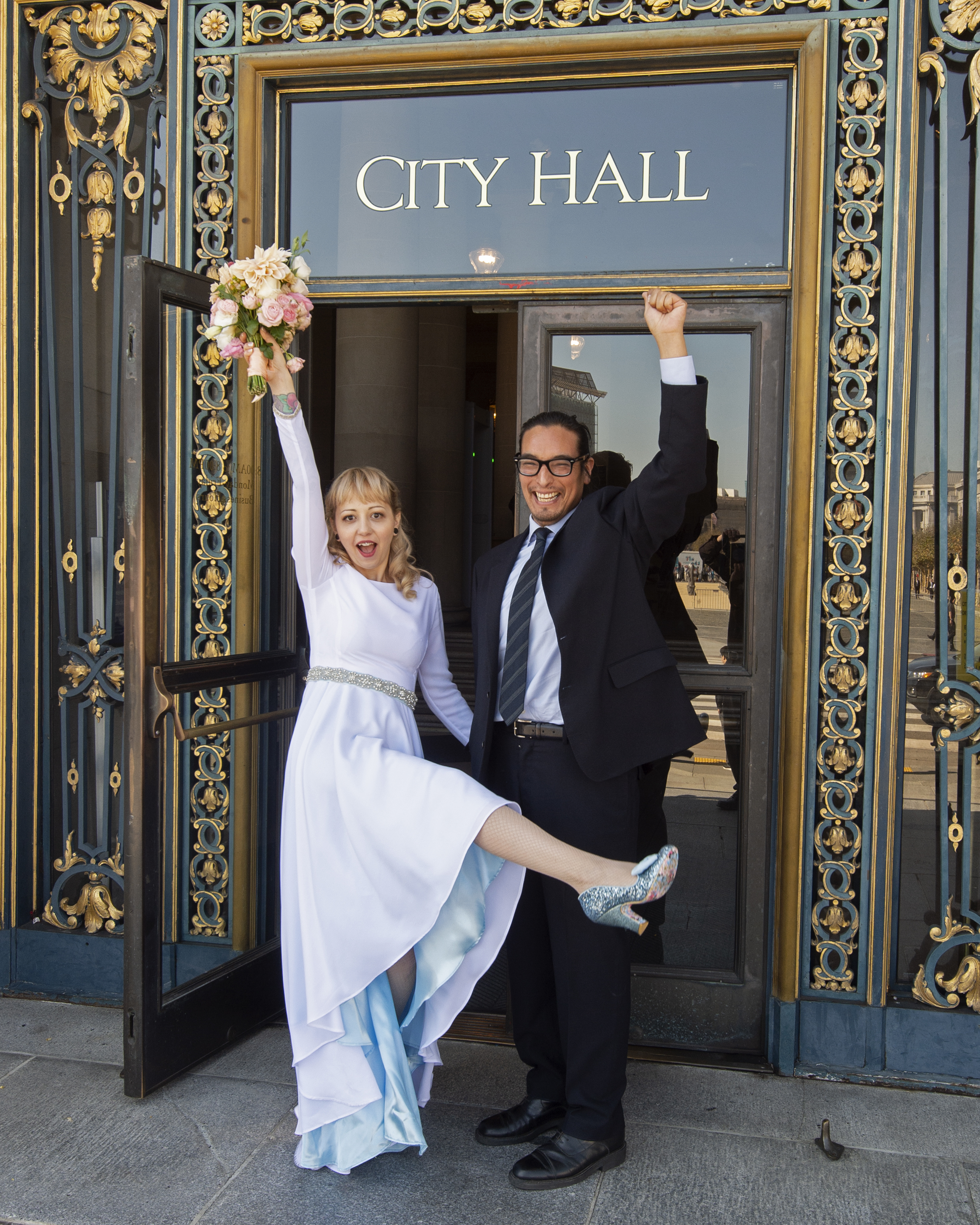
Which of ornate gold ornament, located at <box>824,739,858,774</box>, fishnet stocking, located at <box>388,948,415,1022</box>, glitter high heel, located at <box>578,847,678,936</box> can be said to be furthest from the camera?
ornate gold ornament, located at <box>824,739,858,774</box>

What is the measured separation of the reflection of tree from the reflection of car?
0.32 metres

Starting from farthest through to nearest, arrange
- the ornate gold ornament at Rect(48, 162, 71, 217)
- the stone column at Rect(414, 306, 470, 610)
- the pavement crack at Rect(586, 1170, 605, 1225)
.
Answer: the stone column at Rect(414, 306, 470, 610)
the ornate gold ornament at Rect(48, 162, 71, 217)
the pavement crack at Rect(586, 1170, 605, 1225)

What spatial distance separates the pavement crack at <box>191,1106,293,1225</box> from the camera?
2.62m

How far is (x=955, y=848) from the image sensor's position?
3438 millimetres

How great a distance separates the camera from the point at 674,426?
8.64ft

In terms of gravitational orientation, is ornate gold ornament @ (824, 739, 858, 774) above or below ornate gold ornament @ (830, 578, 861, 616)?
below

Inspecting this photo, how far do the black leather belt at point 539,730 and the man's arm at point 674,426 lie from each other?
66 cm

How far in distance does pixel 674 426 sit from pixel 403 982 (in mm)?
1782

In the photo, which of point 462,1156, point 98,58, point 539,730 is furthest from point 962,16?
point 462,1156

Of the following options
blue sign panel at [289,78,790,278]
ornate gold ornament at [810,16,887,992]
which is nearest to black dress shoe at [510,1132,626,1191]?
ornate gold ornament at [810,16,887,992]

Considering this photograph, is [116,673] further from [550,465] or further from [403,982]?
[550,465]

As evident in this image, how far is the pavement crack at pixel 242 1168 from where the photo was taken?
2.62 meters

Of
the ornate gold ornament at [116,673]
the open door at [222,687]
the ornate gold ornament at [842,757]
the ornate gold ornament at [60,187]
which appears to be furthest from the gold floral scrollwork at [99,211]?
the ornate gold ornament at [842,757]

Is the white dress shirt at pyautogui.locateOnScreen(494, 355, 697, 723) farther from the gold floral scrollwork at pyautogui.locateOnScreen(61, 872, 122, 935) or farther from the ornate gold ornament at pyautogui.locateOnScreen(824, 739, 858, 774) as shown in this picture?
the gold floral scrollwork at pyautogui.locateOnScreen(61, 872, 122, 935)
